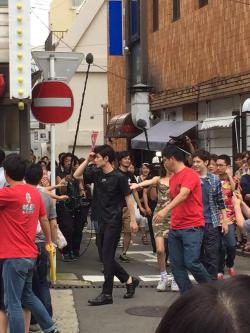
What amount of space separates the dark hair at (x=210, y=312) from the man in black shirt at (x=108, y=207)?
6213 mm

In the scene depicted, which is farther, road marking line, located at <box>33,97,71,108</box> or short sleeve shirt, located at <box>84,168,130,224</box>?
road marking line, located at <box>33,97,71,108</box>

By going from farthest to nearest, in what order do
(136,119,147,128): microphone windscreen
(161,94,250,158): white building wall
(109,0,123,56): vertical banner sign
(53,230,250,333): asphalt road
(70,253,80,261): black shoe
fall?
(109,0,123,56): vertical banner sign < (136,119,147,128): microphone windscreen < (161,94,250,158): white building wall < (70,253,80,261): black shoe < (53,230,250,333): asphalt road

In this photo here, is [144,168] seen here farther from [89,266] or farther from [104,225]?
[104,225]

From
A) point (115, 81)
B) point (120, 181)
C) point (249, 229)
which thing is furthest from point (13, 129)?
point (115, 81)

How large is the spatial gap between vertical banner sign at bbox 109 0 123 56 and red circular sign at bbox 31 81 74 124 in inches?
576

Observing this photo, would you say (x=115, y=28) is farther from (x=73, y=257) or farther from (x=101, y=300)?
(x=101, y=300)

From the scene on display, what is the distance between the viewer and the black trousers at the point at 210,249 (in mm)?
7660

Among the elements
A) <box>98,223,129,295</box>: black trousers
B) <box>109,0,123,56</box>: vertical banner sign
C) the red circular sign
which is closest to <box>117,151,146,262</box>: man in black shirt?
the red circular sign

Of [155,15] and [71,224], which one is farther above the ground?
[155,15]

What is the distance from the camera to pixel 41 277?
627 centimetres

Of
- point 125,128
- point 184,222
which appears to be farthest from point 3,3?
point 125,128

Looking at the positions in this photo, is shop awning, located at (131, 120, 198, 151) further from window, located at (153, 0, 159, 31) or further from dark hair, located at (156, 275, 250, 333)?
dark hair, located at (156, 275, 250, 333)

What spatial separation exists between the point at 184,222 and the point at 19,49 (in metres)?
3.30

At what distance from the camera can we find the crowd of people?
5.38 meters
